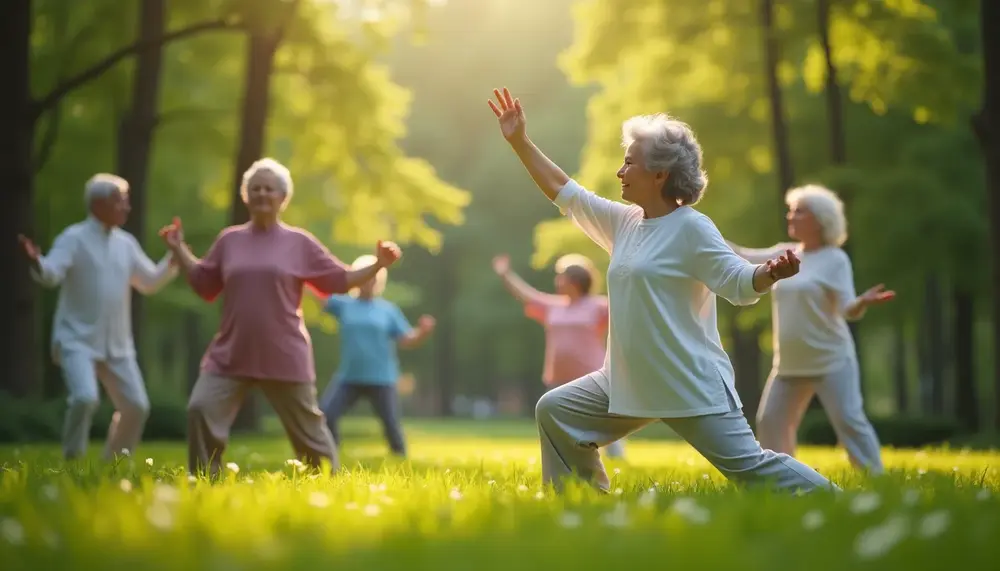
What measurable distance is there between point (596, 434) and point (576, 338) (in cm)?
708

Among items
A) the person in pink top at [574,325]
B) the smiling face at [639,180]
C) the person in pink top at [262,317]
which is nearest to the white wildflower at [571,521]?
the smiling face at [639,180]

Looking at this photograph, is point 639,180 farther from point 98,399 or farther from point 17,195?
point 17,195

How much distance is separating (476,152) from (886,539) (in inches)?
1825

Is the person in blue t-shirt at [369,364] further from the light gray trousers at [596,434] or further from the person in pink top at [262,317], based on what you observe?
the light gray trousers at [596,434]

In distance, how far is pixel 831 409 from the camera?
28.9 feet

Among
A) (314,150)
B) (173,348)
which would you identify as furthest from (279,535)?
(173,348)

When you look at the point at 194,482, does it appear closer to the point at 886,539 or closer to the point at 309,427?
the point at 309,427

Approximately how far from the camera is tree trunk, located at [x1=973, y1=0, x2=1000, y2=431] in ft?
48.3

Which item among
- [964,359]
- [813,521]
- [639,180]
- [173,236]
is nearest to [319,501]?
[813,521]

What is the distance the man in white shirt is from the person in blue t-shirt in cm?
397

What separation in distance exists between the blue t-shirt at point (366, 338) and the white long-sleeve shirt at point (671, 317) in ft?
24.8

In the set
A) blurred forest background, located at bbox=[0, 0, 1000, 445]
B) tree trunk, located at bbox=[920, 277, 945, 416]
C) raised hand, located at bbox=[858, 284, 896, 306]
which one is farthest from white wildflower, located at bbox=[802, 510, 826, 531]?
tree trunk, located at bbox=[920, 277, 945, 416]

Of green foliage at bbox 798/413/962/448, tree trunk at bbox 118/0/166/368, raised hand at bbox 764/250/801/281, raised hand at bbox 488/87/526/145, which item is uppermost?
tree trunk at bbox 118/0/166/368

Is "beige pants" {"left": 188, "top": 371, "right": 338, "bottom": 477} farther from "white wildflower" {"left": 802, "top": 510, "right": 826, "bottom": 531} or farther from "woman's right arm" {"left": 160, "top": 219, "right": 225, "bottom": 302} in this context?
"white wildflower" {"left": 802, "top": 510, "right": 826, "bottom": 531}
